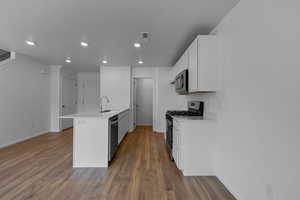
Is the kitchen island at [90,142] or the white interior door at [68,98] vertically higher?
the white interior door at [68,98]

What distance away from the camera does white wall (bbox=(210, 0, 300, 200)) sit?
112 centimetres

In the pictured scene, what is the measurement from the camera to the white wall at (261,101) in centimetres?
112

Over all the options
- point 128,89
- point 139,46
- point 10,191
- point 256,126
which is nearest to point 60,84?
point 128,89

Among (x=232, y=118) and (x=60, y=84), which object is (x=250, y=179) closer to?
(x=232, y=118)

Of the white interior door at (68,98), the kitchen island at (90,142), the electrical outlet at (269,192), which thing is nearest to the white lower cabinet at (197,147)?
the electrical outlet at (269,192)

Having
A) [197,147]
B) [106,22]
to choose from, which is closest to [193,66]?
[197,147]

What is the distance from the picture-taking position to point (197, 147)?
2.29 metres

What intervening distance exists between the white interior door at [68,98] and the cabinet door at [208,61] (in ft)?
17.1

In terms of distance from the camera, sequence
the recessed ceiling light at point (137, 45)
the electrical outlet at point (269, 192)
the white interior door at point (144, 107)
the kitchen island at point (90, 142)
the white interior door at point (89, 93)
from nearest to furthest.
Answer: the electrical outlet at point (269, 192) → the kitchen island at point (90, 142) → the recessed ceiling light at point (137, 45) → the white interior door at point (89, 93) → the white interior door at point (144, 107)

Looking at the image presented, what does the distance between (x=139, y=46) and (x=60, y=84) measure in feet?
12.3

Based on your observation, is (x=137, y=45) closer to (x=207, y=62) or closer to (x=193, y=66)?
(x=193, y=66)

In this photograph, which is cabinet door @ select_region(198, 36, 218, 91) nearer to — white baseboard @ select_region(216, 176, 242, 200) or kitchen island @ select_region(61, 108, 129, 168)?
white baseboard @ select_region(216, 176, 242, 200)

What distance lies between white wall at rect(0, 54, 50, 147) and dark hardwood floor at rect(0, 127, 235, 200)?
967mm

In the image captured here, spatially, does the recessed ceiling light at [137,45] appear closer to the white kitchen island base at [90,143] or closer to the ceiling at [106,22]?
the ceiling at [106,22]
